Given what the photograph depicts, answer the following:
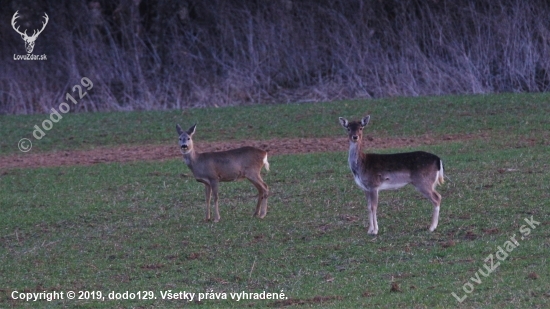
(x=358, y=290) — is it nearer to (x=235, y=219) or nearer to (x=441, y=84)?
(x=235, y=219)

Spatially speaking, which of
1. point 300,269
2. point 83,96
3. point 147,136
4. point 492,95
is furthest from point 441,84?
point 300,269

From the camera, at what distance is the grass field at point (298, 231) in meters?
9.12

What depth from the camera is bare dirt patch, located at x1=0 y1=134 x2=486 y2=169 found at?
1742 cm

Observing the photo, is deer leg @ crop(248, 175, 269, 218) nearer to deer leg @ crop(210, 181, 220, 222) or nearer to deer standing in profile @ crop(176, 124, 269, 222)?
deer standing in profile @ crop(176, 124, 269, 222)

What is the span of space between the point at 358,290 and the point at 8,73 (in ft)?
58.4

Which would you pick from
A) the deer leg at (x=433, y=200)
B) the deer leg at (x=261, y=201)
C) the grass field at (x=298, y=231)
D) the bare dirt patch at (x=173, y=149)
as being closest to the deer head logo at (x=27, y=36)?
the grass field at (x=298, y=231)

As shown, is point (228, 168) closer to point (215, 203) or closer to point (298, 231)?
point (215, 203)

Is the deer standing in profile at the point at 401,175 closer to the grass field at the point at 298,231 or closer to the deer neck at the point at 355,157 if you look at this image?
the deer neck at the point at 355,157

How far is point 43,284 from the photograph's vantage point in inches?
391

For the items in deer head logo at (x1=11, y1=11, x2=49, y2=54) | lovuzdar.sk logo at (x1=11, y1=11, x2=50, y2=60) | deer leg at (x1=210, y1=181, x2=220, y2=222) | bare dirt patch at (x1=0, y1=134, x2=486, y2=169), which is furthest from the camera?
deer head logo at (x1=11, y1=11, x2=49, y2=54)

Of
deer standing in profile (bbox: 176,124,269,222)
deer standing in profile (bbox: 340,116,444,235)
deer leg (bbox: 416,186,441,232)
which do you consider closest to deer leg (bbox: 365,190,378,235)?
deer standing in profile (bbox: 340,116,444,235)

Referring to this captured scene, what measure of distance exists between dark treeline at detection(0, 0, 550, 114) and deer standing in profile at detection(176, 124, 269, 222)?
10081mm

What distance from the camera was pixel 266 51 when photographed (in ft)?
81.1

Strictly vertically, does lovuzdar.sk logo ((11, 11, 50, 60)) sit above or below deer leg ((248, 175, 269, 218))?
above
